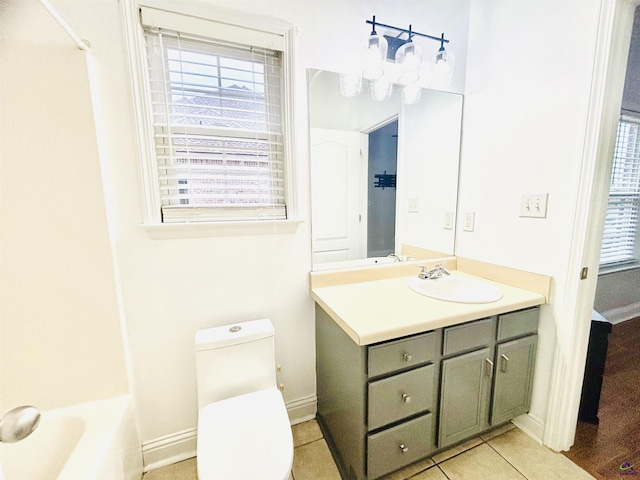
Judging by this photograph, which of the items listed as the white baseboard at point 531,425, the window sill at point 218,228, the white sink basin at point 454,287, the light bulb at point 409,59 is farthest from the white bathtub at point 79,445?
the light bulb at point 409,59

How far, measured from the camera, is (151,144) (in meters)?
1.18

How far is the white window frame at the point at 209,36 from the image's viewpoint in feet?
3.63

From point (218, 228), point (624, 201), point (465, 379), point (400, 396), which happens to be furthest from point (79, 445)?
point (624, 201)

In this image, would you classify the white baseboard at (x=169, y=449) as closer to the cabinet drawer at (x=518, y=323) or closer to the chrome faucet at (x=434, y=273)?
the chrome faucet at (x=434, y=273)

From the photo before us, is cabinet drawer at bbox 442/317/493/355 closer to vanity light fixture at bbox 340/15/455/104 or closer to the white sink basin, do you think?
the white sink basin

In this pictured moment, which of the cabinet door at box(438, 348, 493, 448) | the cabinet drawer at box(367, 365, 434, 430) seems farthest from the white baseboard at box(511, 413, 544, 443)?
the cabinet drawer at box(367, 365, 434, 430)

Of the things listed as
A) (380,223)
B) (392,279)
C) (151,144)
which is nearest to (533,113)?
(380,223)

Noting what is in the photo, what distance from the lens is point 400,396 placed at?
1.11 meters

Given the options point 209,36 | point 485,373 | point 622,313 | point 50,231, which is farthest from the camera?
point 622,313

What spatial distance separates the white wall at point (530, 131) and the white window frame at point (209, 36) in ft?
3.81

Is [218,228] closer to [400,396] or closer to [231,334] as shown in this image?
[231,334]

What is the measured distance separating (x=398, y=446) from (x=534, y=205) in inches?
52.5

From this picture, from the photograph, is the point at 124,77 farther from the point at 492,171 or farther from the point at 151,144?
the point at 492,171

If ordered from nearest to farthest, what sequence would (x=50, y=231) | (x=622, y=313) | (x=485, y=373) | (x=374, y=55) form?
(x=50, y=231)
(x=485, y=373)
(x=374, y=55)
(x=622, y=313)
